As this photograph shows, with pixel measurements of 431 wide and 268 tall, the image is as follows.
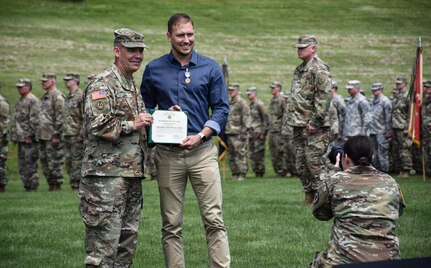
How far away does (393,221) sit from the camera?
6.67 m

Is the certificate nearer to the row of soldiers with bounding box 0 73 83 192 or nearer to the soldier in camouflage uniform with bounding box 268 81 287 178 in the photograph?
the row of soldiers with bounding box 0 73 83 192

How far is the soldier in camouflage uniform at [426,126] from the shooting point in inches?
860

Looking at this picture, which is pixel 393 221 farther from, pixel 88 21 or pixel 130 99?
pixel 88 21

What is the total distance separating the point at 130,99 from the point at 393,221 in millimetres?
2319

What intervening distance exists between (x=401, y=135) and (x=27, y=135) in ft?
30.6

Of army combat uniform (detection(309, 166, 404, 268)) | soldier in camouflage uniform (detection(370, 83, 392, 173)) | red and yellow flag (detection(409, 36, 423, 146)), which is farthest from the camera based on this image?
soldier in camouflage uniform (detection(370, 83, 392, 173))

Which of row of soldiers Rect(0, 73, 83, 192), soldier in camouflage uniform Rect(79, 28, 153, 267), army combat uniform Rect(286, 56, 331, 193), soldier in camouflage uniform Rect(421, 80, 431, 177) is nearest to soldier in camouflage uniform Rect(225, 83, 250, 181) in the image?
soldier in camouflage uniform Rect(421, 80, 431, 177)

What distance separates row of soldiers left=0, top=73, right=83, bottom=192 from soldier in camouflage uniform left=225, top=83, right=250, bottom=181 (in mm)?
4942

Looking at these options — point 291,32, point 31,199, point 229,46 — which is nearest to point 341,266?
point 31,199

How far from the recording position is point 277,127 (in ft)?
82.1

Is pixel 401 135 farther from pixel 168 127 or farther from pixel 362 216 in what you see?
pixel 362 216

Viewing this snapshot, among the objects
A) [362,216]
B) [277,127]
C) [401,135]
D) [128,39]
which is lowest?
[277,127]

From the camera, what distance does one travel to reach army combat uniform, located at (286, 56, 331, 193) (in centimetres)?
1277

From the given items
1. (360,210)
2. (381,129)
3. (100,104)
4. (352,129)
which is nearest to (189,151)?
(100,104)
